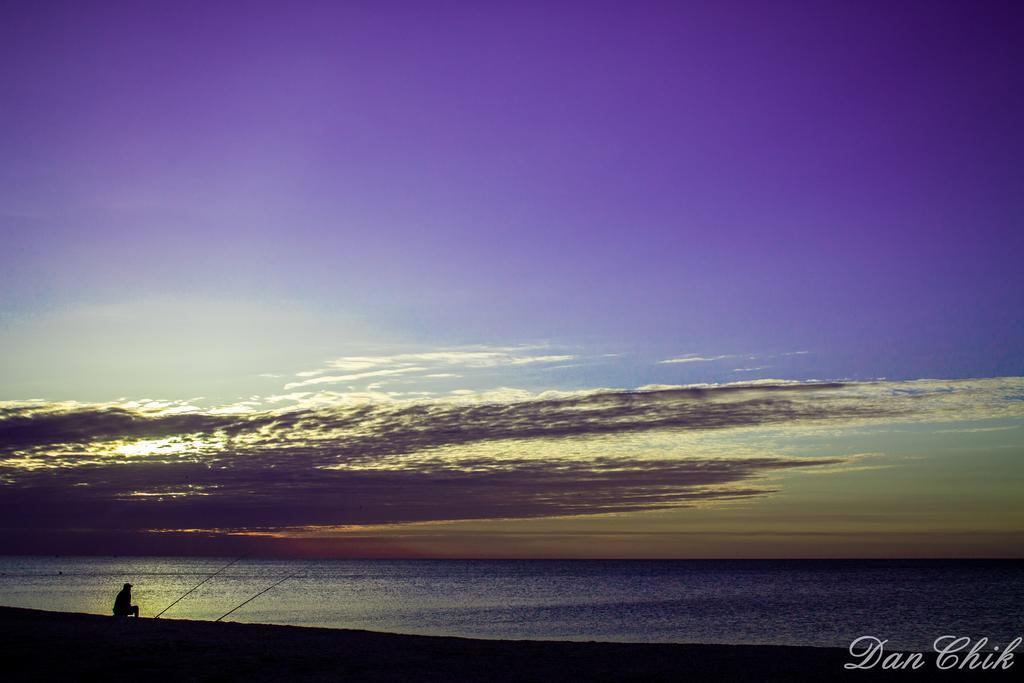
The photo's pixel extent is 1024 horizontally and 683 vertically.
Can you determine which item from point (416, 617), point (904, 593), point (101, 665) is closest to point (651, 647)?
point (101, 665)

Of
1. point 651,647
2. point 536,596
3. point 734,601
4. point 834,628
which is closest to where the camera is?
point 651,647

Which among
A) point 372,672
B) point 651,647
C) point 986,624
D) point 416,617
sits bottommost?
point 986,624

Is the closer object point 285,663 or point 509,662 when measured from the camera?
point 285,663

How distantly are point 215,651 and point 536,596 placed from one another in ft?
197

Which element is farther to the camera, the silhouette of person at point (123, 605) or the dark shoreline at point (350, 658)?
the silhouette of person at point (123, 605)

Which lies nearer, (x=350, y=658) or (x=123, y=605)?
(x=350, y=658)

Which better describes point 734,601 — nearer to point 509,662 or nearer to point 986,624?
point 986,624

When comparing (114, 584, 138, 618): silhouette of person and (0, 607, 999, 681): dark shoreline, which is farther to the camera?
(114, 584, 138, 618): silhouette of person

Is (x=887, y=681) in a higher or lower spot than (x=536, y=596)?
higher

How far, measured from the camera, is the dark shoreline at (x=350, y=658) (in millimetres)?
16172

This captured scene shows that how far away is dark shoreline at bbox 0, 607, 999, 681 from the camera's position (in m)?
16.2

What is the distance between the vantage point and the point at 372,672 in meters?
16.7

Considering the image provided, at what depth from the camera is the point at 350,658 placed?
61.4ft

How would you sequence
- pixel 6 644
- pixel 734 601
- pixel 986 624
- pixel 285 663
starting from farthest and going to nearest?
1. pixel 734 601
2. pixel 986 624
3. pixel 6 644
4. pixel 285 663
